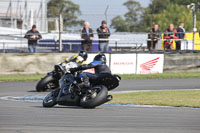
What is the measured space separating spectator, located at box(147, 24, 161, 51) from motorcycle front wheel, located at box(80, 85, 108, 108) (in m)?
10.5

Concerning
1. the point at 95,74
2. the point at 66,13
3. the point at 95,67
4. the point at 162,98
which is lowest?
the point at 162,98

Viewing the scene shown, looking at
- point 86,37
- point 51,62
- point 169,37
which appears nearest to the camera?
point 51,62

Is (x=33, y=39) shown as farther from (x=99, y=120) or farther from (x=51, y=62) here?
(x=99, y=120)

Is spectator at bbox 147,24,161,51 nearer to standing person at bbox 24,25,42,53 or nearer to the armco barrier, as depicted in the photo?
the armco barrier

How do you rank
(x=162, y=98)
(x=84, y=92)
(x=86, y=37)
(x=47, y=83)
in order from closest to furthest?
(x=84, y=92) → (x=162, y=98) → (x=47, y=83) → (x=86, y=37)

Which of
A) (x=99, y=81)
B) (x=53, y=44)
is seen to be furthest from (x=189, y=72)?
(x=99, y=81)

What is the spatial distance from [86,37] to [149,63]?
2.58 metres

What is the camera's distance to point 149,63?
18281 millimetres

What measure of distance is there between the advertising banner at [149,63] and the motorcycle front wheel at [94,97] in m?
8.73

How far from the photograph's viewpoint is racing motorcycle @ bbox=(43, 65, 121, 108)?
30.4ft

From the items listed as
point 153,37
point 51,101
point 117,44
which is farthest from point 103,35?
point 51,101

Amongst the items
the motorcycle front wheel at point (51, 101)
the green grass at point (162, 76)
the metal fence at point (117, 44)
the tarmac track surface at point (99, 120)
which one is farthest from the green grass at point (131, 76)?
the tarmac track surface at point (99, 120)

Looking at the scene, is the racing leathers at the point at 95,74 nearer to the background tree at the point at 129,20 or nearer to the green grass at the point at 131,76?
the green grass at the point at 131,76

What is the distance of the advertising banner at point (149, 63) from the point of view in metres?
18.1
